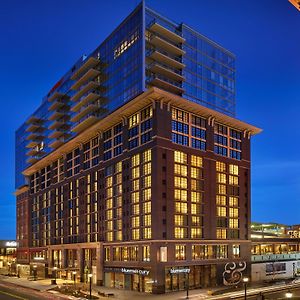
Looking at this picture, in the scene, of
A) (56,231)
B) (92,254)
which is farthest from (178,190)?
(56,231)

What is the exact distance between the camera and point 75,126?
129m

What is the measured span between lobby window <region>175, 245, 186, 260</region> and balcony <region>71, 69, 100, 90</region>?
53.4m

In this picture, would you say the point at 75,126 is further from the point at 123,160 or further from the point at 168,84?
the point at 168,84

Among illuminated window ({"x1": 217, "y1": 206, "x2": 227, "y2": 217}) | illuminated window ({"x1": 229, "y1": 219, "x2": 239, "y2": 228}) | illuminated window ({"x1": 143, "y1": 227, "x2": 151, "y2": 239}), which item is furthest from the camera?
illuminated window ({"x1": 229, "y1": 219, "x2": 239, "y2": 228})

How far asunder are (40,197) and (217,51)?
8729cm

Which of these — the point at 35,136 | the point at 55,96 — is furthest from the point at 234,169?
the point at 35,136

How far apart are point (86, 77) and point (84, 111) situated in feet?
31.9

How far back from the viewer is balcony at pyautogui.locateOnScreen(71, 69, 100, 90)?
117 meters

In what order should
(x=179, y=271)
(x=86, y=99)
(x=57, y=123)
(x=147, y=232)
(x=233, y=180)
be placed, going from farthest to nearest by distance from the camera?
1. (x=57, y=123)
2. (x=86, y=99)
3. (x=233, y=180)
4. (x=147, y=232)
5. (x=179, y=271)

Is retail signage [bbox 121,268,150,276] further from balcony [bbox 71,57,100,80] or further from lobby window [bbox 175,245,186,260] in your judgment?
balcony [bbox 71,57,100,80]

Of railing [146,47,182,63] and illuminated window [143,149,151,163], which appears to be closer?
illuminated window [143,149,151,163]

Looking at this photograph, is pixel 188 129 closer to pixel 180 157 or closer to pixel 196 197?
pixel 180 157

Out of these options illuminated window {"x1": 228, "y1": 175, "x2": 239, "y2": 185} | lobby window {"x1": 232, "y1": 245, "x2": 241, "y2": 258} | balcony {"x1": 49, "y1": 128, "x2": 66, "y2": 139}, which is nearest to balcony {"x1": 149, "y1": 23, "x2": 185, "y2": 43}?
illuminated window {"x1": 228, "y1": 175, "x2": 239, "y2": 185}

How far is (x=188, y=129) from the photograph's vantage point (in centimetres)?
10094
